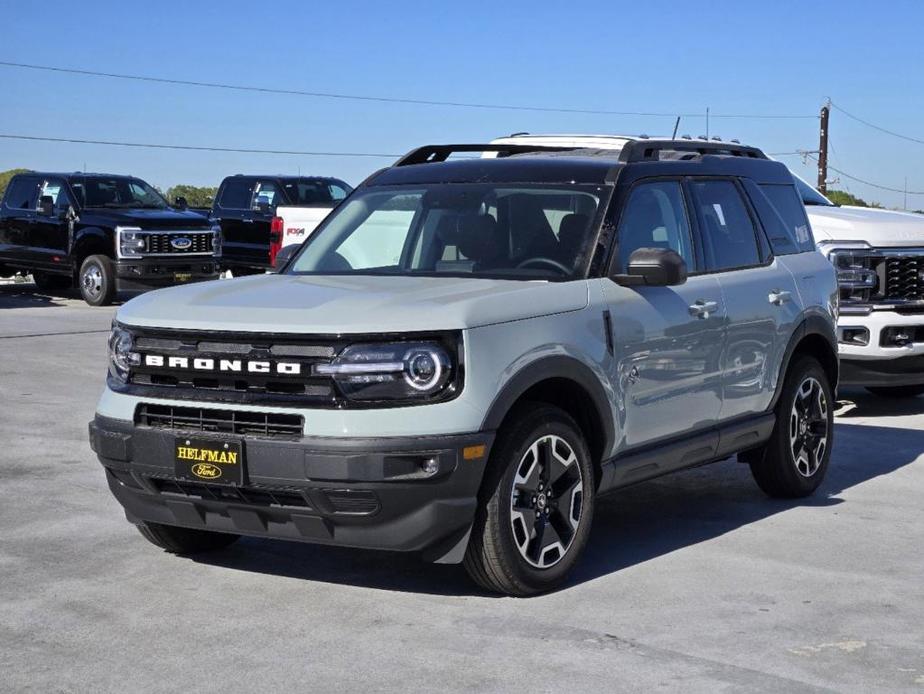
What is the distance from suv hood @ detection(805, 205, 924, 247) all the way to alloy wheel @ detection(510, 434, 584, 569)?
572cm

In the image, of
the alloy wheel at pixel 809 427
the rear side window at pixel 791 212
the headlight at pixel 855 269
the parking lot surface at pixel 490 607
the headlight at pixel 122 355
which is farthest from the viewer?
the headlight at pixel 855 269

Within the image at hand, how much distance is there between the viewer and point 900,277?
36.9ft

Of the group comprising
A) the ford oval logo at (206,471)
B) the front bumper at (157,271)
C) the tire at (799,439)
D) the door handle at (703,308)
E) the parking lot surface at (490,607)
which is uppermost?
the door handle at (703,308)

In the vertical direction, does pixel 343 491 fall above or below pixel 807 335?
below

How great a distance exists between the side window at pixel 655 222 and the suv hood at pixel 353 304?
511mm

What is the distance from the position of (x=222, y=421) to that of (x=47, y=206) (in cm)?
1855

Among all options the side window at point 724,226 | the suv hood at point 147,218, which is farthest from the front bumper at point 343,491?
the suv hood at point 147,218

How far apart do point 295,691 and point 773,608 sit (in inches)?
82.1

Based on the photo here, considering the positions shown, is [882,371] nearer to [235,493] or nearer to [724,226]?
[724,226]

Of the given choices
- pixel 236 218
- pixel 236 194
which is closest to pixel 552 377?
pixel 236 218

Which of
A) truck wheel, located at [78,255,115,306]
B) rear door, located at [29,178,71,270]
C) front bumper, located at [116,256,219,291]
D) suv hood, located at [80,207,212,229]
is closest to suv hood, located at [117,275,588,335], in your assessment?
front bumper, located at [116,256,219,291]

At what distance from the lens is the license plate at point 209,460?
5582 mm

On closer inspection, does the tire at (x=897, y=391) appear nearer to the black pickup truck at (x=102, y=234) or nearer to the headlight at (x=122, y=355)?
the headlight at (x=122, y=355)

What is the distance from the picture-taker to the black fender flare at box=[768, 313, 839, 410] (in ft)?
25.9
